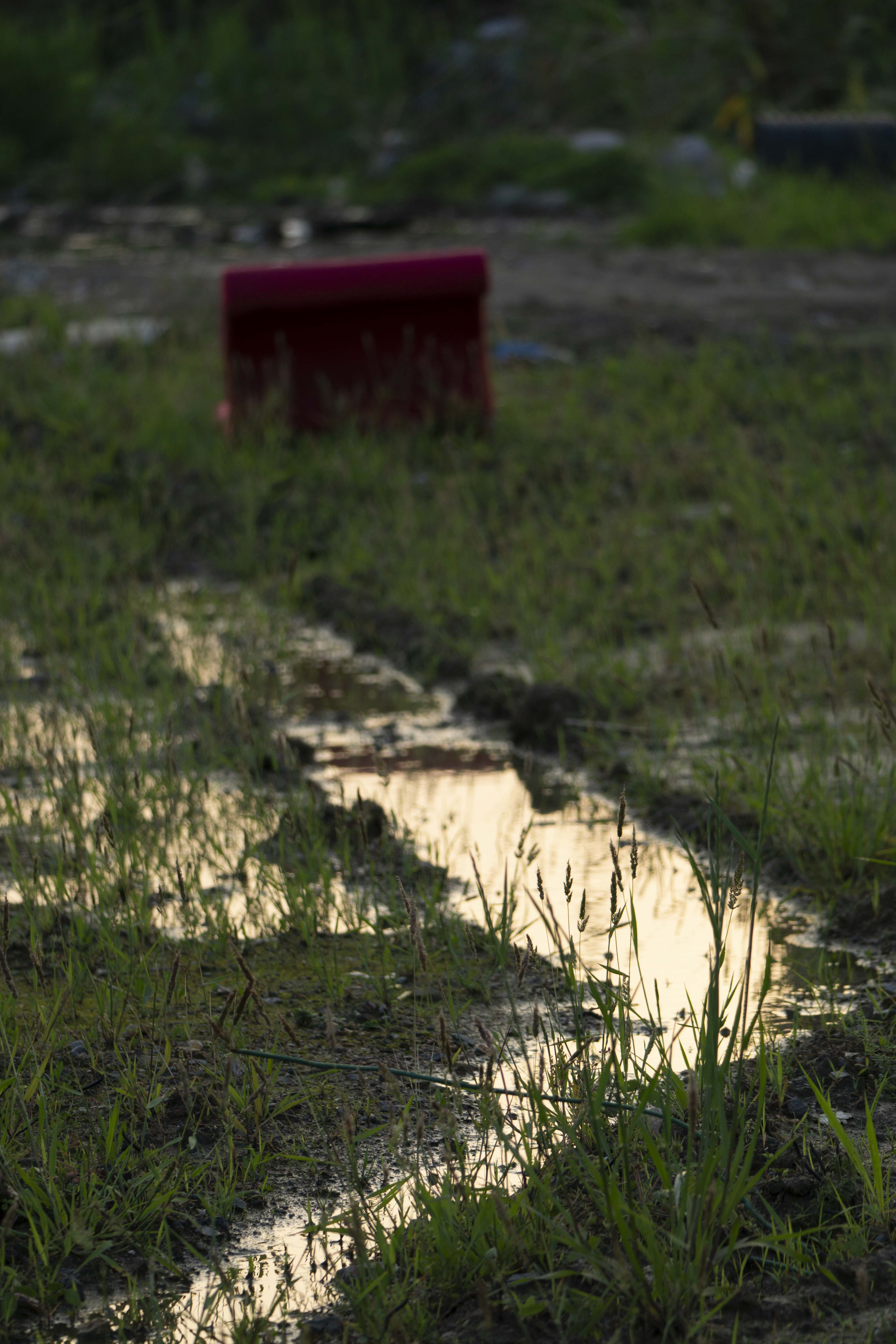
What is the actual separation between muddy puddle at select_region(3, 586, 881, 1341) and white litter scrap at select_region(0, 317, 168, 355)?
12.7 feet

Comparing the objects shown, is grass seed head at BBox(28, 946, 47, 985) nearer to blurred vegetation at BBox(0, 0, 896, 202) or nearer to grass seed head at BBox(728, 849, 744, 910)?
grass seed head at BBox(728, 849, 744, 910)

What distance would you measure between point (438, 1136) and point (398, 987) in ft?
1.36

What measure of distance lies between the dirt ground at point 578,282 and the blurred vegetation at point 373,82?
8.38ft

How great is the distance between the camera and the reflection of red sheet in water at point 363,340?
19.3ft

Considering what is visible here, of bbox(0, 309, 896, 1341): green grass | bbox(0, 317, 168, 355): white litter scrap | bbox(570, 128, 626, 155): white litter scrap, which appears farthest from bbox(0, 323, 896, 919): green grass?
bbox(570, 128, 626, 155): white litter scrap

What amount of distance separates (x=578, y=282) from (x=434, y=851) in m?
7.75

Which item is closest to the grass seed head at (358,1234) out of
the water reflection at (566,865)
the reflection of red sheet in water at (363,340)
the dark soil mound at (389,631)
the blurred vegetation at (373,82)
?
the water reflection at (566,865)

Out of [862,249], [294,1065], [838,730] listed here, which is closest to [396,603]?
[838,730]

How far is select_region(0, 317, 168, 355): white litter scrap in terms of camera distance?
300 inches

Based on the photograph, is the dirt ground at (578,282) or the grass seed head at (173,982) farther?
the dirt ground at (578,282)

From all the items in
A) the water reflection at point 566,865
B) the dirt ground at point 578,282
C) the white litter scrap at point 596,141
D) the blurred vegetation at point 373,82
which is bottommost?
the water reflection at point 566,865

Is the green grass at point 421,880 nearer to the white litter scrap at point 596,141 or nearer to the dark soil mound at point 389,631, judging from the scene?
the dark soil mound at point 389,631

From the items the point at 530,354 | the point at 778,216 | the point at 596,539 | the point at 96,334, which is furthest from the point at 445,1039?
the point at 778,216

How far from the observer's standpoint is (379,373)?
20.1 ft
